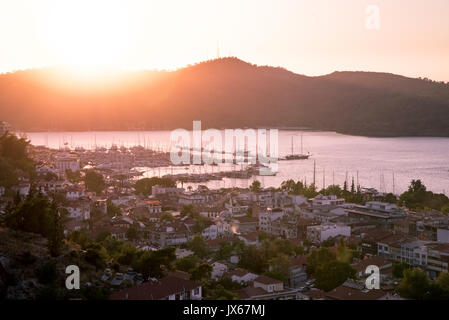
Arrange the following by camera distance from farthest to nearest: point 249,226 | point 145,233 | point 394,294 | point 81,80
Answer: point 81,80
point 249,226
point 145,233
point 394,294

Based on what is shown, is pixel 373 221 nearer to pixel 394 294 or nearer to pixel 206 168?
pixel 394 294

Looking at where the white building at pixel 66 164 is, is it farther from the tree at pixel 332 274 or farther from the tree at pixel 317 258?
the tree at pixel 332 274

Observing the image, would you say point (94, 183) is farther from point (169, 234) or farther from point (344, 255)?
point (344, 255)

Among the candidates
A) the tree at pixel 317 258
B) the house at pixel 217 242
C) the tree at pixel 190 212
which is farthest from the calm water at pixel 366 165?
the tree at pixel 317 258

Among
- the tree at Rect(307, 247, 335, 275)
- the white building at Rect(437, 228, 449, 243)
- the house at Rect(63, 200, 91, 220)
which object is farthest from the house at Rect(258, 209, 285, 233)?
the house at Rect(63, 200, 91, 220)

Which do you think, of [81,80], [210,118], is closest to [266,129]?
[210,118]

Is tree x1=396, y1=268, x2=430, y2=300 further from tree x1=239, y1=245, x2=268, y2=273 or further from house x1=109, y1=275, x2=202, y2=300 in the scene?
house x1=109, y1=275, x2=202, y2=300
